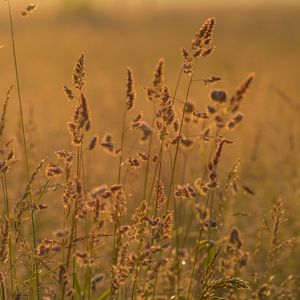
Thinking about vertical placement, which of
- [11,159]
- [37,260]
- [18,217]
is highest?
[11,159]

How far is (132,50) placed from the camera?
1859 centimetres

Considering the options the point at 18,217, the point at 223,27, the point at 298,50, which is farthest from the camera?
the point at 223,27

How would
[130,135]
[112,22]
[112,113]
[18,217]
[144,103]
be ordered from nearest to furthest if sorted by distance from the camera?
[18,217]
[130,135]
[112,113]
[144,103]
[112,22]

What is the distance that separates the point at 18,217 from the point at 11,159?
200 millimetres

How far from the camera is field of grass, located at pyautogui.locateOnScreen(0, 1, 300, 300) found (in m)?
2.01

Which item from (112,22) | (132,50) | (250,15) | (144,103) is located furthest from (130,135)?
(250,15)

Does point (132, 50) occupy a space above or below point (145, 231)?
below

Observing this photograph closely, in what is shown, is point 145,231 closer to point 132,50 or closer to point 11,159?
point 11,159

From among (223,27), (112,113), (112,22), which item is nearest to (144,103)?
(112,113)

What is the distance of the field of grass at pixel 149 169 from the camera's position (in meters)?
2.01

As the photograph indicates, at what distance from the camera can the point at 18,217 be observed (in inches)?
77.7

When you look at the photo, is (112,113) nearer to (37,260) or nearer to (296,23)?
(37,260)

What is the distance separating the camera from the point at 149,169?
4.16m

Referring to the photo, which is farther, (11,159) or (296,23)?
(296,23)
